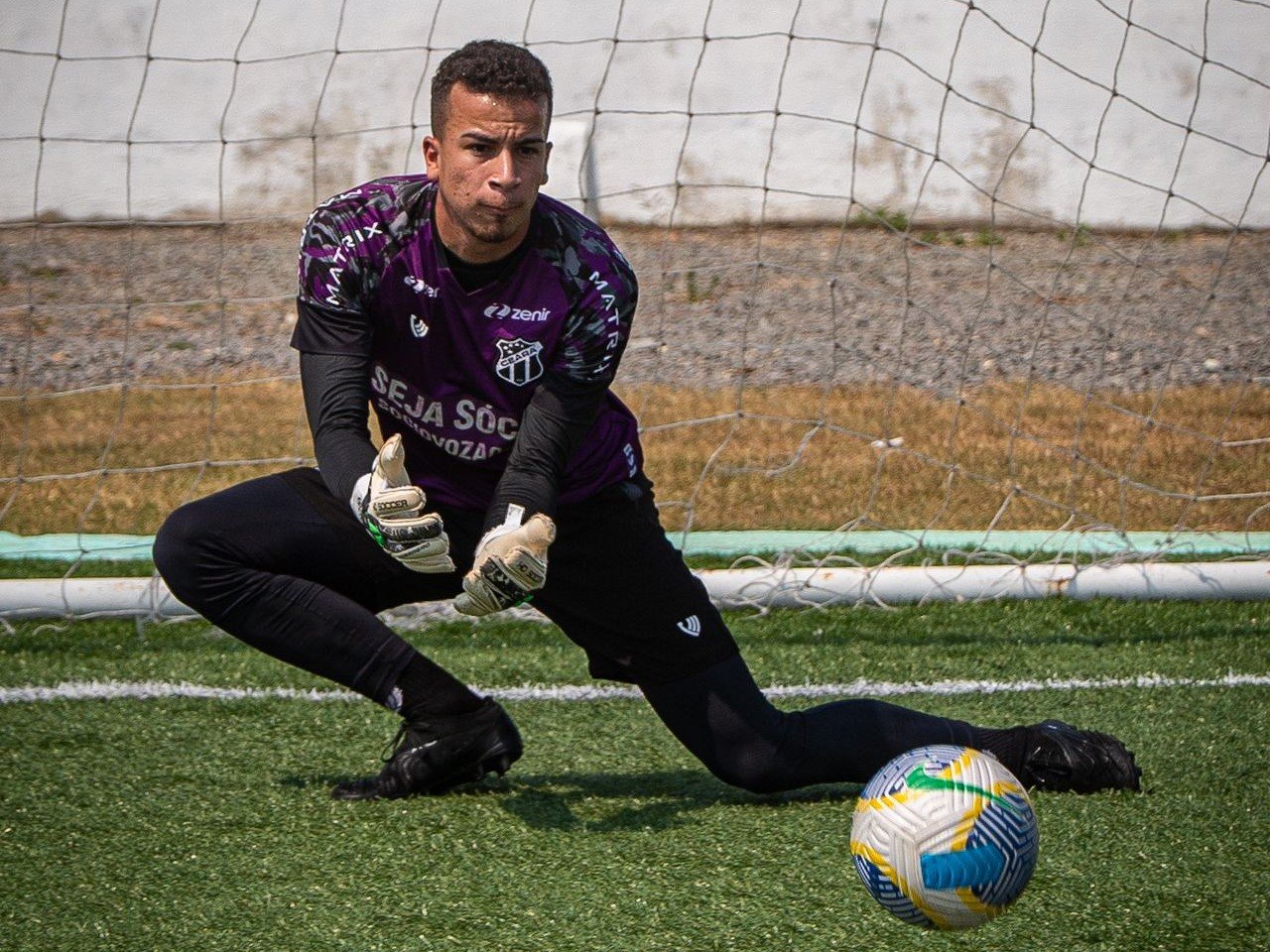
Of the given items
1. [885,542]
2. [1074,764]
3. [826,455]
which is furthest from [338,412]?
[826,455]

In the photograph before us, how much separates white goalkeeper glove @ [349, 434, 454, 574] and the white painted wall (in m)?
6.99

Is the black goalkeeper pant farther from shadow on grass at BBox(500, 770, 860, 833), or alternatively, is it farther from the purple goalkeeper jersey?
the purple goalkeeper jersey

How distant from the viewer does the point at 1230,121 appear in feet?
34.3

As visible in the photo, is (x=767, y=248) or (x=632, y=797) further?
(x=767, y=248)

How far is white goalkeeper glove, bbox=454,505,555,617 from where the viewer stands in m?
3.09

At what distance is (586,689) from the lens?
15.0 feet

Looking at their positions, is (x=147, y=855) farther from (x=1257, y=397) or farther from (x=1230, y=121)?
(x=1230, y=121)

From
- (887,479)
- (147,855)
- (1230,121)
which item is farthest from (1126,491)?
(1230,121)

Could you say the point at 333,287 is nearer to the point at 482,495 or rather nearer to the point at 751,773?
the point at 482,495

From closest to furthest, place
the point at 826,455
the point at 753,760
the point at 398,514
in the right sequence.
Result: the point at 398,514 → the point at 753,760 → the point at 826,455

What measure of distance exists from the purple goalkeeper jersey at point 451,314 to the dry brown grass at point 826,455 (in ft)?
7.27

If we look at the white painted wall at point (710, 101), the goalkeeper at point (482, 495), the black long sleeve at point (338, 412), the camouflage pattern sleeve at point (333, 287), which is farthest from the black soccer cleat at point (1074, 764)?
the white painted wall at point (710, 101)

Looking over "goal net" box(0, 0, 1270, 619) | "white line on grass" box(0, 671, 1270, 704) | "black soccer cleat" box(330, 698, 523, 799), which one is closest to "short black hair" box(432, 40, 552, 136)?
"black soccer cleat" box(330, 698, 523, 799)

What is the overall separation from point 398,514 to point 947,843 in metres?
1.19
